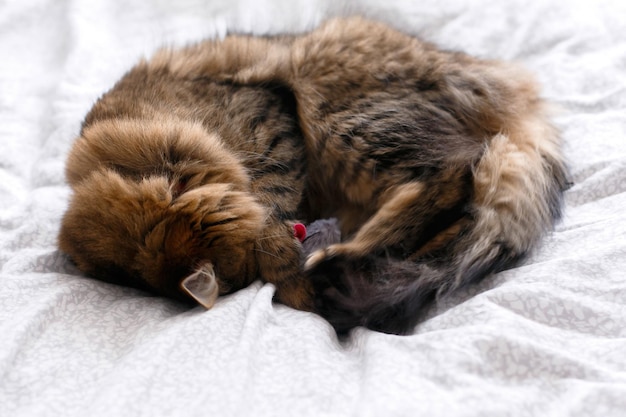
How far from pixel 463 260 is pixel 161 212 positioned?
770mm

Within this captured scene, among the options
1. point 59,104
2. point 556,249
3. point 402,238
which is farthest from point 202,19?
point 556,249

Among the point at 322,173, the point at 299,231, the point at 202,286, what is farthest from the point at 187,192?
the point at 322,173

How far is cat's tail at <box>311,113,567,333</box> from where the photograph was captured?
141 centimetres

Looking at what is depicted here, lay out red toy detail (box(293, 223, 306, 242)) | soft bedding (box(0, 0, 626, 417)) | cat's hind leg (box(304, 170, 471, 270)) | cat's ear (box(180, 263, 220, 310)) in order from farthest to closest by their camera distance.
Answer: red toy detail (box(293, 223, 306, 242)), cat's hind leg (box(304, 170, 471, 270)), cat's ear (box(180, 263, 220, 310)), soft bedding (box(0, 0, 626, 417))

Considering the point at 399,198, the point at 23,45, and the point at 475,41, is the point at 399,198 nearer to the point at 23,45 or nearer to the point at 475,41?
the point at 475,41

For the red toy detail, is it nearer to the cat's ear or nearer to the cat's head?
the cat's head

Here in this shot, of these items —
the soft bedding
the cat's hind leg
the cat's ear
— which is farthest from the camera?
the cat's hind leg

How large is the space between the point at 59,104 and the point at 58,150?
0.32 meters

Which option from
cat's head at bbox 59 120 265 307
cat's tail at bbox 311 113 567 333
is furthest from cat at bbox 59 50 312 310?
cat's tail at bbox 311 113 567 333

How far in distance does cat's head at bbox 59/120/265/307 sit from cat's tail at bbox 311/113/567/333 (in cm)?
26

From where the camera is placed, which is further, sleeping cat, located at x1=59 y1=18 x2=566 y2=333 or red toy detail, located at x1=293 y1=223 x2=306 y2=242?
red toy detail, located at x1=293 y1=223 x2=306 y2=242

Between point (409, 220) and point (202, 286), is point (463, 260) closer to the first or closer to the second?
point (409, 220)

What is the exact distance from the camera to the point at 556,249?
155 cm

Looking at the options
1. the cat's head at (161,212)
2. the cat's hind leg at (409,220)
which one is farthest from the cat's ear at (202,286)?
the cat's hind leg at (409,220)
